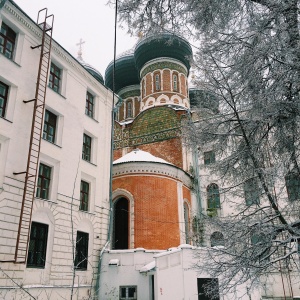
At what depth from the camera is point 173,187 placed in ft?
56.4

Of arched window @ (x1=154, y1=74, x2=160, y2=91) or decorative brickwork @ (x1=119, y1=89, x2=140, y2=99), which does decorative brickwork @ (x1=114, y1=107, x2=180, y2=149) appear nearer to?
arched window @ (x1=154, y1=74, x2=160, y2=91)

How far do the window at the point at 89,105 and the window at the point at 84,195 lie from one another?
122 inches

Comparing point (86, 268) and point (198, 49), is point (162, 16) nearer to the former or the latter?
point (198, 49)

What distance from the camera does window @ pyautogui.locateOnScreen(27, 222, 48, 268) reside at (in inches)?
411

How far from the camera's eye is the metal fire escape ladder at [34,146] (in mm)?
9820

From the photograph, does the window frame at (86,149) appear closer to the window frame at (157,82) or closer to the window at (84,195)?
the window at (84,195)

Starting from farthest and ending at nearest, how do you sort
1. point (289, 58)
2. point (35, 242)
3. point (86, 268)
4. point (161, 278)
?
point (86, 268) < point (161, 278) < point (35, 242) < point (289, 58)

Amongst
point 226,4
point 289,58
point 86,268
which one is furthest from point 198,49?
point 86,268

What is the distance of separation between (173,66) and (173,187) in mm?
11533

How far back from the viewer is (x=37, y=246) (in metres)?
10.7

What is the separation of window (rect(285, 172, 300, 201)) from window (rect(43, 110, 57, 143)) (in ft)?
29.0

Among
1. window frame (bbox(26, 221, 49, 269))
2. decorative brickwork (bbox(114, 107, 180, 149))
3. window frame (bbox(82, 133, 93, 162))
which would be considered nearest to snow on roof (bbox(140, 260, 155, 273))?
window frame (bbox(26, 221, 49, 269))

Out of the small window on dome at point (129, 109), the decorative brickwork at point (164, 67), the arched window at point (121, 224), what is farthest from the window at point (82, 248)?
the small window on dome at point (129, 109)

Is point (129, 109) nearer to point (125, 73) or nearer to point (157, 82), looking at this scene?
point (125, 73)
